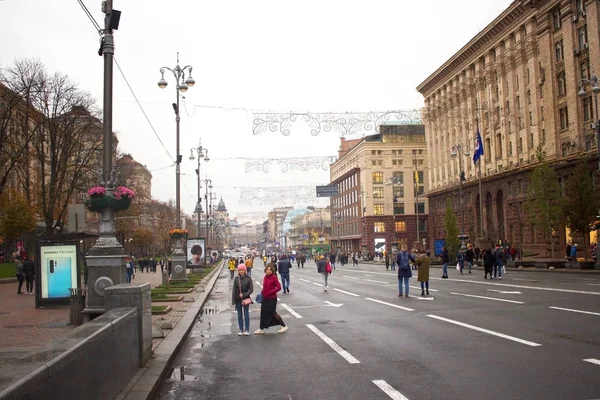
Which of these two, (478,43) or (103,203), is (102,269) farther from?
(478,43)

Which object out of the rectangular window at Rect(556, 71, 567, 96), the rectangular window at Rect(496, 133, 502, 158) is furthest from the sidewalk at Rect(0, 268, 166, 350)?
the rectangular window at Rect(496, 133, 502, 158)

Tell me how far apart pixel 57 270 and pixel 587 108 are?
45741 millimetres

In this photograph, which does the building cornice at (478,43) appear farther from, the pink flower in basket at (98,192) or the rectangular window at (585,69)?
the pink flower in basket at (98,192)

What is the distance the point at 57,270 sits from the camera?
20719mm

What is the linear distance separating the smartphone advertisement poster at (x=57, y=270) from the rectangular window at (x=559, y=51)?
48754 millimetres

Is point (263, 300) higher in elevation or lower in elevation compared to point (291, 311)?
higher

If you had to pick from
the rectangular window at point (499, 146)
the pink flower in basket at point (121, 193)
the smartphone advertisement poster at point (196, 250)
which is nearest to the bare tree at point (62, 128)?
the smartphone advertisement poster at point (196, 250)

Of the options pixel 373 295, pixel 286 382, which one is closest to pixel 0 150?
pixel 373 295

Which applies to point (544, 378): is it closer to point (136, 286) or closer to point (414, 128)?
point (136, 286)

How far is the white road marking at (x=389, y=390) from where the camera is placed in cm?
740

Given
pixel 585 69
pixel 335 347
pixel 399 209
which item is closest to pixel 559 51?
pixel 585 69

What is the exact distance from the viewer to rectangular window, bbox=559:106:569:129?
5384 centimetres

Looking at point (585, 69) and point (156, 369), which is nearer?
point (156, 369)

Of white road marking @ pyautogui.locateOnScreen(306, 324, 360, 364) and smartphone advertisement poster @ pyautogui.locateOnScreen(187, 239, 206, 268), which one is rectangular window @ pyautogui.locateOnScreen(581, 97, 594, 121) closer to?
smartphone advertisement poster @ pyautogui.locateOnScreen(187, 239, 206, 268)
